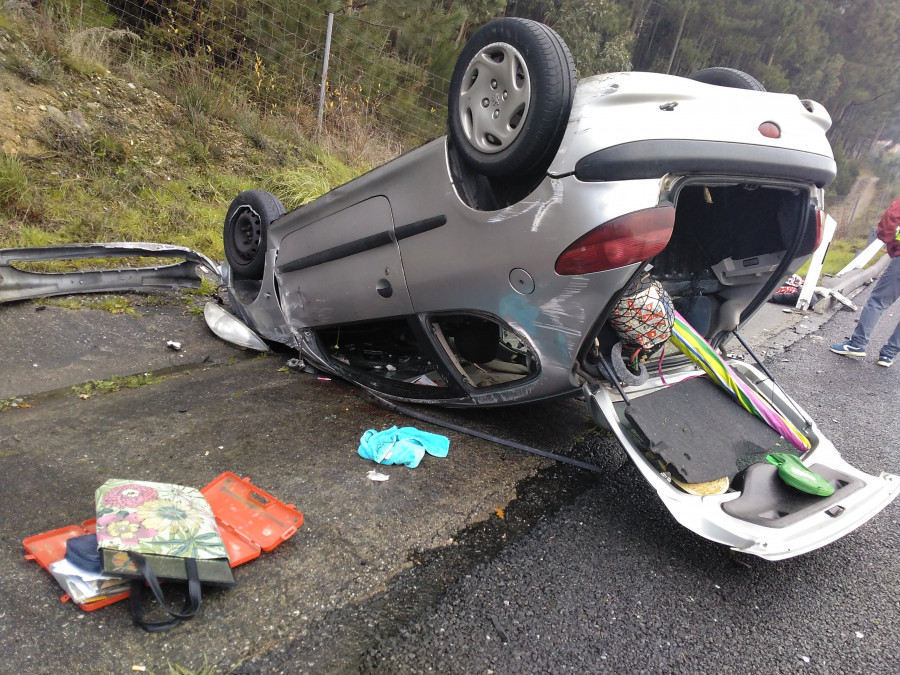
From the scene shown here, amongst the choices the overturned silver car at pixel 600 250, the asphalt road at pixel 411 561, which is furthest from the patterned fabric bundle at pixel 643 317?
the asphalt road at pixel 411 561

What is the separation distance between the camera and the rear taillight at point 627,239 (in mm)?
1855

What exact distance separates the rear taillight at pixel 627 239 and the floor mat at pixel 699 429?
62 centimetres

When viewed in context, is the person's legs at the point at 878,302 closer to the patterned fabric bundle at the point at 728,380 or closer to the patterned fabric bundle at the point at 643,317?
the patterned fabric bundle at the point at 728,380

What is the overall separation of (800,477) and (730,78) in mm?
1805

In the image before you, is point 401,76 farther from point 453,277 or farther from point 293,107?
point 453,277

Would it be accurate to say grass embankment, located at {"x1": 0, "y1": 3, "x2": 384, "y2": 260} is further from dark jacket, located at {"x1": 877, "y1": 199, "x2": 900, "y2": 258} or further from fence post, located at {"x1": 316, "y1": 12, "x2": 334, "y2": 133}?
dark jacket, located at {"x1": 877, "y1": 199, "x2": 900, "y2": 258}

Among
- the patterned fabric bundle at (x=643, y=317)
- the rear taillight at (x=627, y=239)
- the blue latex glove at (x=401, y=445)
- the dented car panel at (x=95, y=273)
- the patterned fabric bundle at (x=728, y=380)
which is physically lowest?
the dented car panel at (x=95, y=273)

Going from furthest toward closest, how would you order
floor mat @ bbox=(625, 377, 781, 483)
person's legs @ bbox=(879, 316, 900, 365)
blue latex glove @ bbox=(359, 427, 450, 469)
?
person's legs @ bbox=(879, 316, 900, 365)
blue latex glove @ bbox=(359, 427, 450, 469)
floor mat @ bbox=(625, 377, 781, 483)

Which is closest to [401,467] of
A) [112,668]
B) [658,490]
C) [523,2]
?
[658,490]

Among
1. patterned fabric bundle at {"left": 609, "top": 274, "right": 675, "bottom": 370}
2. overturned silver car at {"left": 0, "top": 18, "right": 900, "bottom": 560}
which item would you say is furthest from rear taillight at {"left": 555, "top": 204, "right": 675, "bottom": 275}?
patterned fabric bundle at {"left": 609, "top": 274, "right": 675, "bottom": 370}

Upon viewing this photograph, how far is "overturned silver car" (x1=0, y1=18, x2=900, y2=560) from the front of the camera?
1.89 m

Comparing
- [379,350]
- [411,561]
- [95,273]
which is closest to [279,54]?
[95,273]

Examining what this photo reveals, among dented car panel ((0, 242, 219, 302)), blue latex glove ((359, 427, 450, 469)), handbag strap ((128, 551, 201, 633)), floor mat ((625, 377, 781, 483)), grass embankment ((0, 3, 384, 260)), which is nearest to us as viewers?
handbag strap ((128, 551, 201, 633))

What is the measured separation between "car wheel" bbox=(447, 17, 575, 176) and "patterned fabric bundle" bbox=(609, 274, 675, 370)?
2.03 ft
